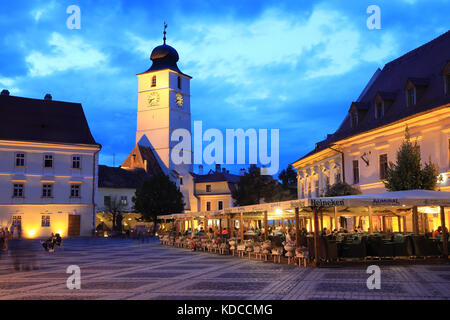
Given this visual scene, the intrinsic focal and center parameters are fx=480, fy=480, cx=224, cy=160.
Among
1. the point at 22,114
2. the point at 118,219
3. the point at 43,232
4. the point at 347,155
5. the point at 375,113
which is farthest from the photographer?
the point at 118,219

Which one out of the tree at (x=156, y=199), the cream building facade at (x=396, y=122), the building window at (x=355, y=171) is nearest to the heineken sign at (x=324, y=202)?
the cream building facade at (x=396, y=122)

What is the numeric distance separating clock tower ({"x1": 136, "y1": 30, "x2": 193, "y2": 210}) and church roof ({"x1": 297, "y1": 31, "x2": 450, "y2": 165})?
49.5 metres

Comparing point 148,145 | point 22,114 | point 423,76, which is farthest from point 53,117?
point 423,76

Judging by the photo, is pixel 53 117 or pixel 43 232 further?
pixel 53 117

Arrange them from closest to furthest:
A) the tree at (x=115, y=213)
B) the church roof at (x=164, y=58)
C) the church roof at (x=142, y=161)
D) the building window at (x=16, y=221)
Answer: the building window at (x=16, y=221), the tree at (x=115, y=213), the church roof at (x=142, y=161), the church roof at (x=164, y=58)

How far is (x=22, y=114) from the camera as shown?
49969 mm

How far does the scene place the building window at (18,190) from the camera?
46.3 m

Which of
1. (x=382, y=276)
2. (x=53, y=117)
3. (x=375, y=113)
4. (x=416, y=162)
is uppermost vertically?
(x=53, y=117)

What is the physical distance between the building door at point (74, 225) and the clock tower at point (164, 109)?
31.6 m

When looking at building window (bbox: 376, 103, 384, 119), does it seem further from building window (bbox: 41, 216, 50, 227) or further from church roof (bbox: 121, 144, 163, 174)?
Result: church roof (bbox: 121, 144, 163, 174)

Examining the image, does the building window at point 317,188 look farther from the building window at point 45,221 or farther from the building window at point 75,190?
the building window at point 45,221
